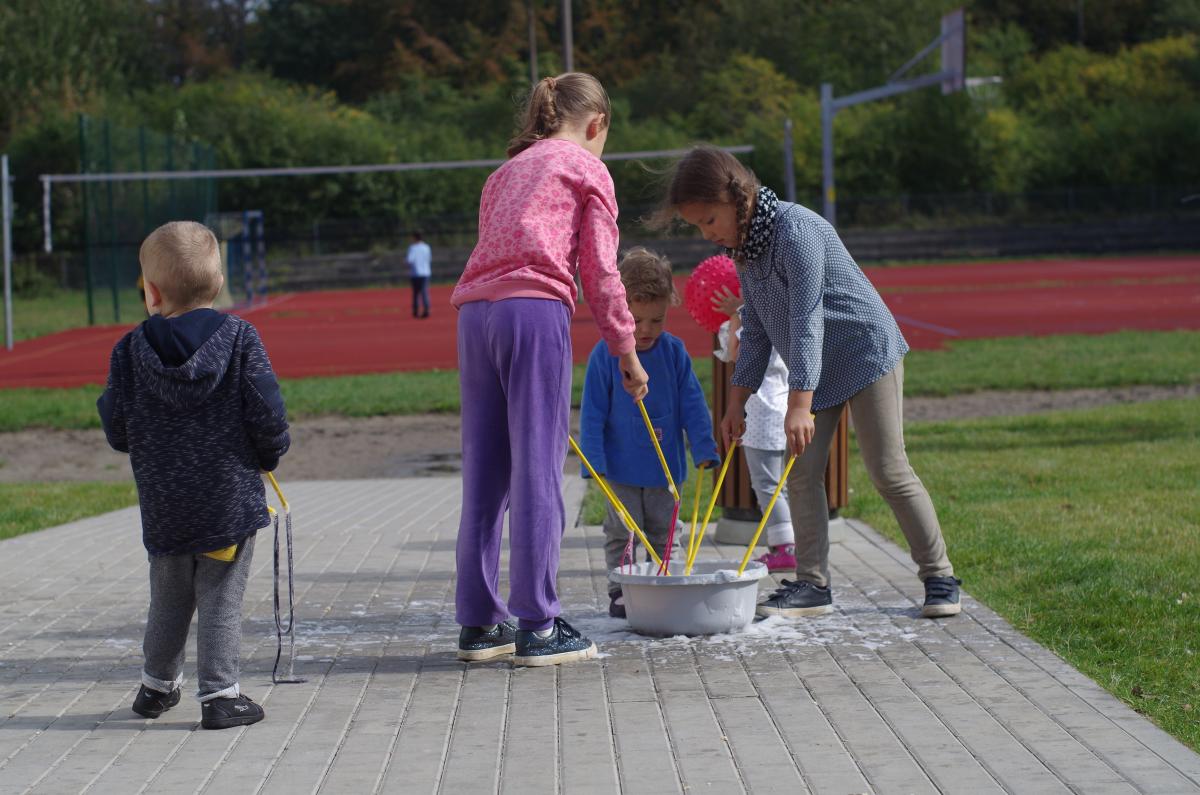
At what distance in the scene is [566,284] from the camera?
196 inches

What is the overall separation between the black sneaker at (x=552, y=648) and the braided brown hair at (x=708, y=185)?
1380 millimetres

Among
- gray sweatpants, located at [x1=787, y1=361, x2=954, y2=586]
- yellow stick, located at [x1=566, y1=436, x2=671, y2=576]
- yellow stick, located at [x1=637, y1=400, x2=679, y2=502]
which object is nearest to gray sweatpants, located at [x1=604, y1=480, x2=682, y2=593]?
yellow stick, located at [x1=637, y1=400, x2=679, y2=502]

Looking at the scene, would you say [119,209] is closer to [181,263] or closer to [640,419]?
[640,419]

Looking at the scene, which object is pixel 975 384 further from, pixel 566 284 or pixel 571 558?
pixel 566 284

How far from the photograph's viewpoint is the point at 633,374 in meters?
4.96

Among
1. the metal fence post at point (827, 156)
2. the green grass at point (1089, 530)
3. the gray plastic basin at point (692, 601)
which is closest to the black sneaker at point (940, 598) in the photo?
the green grass at point (1089, 530)

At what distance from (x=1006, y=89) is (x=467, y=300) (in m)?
59.1

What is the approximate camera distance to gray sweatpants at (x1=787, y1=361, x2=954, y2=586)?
557cm

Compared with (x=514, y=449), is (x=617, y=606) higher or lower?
lower

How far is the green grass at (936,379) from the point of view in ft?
48.6

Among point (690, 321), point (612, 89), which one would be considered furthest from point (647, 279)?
point (612, 89)

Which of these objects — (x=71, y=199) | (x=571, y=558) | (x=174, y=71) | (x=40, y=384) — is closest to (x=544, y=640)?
(x=571, y=558)

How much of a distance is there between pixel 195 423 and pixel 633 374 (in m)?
1.37

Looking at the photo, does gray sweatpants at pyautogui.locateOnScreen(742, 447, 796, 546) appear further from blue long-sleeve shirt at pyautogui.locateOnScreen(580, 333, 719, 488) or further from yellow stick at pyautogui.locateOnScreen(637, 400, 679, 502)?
yellow stick at pyautogui.locateOnScreen(637, 400, 679, 502)
